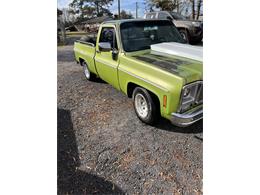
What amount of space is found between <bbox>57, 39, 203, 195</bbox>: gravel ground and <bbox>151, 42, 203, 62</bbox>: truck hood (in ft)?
3.82

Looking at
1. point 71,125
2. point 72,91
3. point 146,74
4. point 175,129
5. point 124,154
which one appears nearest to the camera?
point 124,154

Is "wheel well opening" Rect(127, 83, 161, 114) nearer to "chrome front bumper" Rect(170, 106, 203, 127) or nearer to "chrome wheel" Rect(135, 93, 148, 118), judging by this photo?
"chrome wheel" Rect(135, 93, 148, 118)

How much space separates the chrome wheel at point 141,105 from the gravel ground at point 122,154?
183 millimetres

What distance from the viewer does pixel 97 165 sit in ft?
8.77

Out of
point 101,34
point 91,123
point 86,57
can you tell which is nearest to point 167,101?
point 91,123

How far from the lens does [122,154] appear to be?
2850mm

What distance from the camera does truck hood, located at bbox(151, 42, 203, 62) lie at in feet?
11.2

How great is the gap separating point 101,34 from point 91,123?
6.73 ft

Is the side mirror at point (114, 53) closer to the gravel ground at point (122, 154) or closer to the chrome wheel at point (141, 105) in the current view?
the chrome wheel at point (141, 105)

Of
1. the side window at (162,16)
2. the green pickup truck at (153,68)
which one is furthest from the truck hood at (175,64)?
the side window at (162,16)

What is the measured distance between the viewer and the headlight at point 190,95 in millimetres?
2783

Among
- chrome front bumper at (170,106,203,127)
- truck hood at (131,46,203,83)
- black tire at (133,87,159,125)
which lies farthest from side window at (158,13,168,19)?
chrome front bumper at (170,106,203,127)

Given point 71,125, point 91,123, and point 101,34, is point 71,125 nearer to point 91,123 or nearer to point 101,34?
point 91,123
